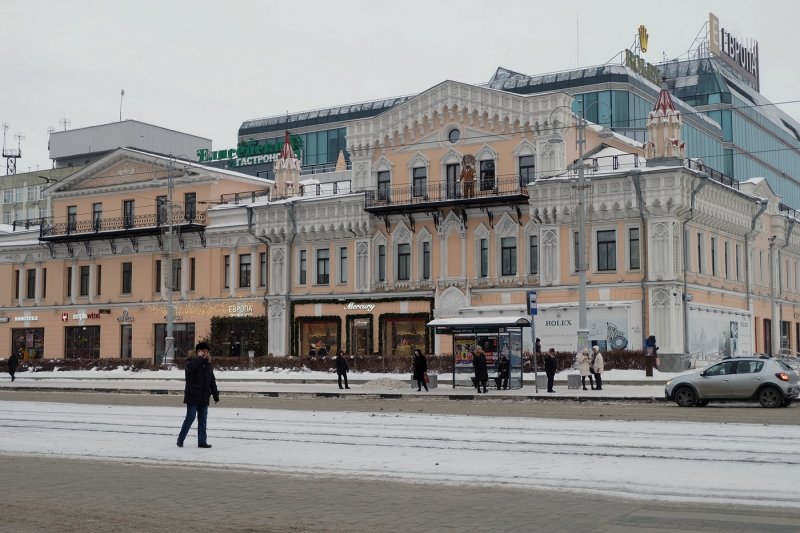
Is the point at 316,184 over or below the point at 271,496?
over

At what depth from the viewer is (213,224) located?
6069 centimetres

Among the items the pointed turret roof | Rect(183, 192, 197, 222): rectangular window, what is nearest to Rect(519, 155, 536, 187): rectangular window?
the pointed turret roof

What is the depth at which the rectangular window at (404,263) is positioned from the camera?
54.7 metres

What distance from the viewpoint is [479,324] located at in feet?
119

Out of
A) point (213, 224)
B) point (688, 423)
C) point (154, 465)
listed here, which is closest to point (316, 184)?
point (213, 224)

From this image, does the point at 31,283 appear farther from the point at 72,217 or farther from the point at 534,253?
the point at 534,253

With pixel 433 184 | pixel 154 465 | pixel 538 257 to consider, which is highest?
pixel 433 184

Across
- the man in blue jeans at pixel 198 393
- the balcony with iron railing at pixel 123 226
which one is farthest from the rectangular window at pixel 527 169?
the man in blue jeans at pixel 198 393

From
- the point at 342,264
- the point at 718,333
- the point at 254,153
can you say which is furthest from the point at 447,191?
the point at 254,153

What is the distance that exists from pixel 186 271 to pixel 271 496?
5159cm

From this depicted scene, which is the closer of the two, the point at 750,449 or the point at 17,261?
the point at 750,449

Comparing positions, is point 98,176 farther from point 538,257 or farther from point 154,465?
point 154,465

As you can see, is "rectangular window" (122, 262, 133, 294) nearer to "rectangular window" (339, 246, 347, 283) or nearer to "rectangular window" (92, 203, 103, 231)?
"rectangular window" (92, 203, 103, 231)

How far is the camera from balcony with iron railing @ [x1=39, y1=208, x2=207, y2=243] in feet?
200
